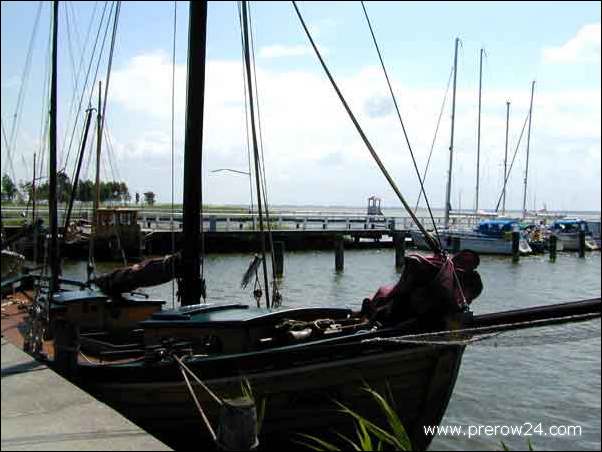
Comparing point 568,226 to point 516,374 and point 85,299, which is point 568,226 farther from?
point 85,299

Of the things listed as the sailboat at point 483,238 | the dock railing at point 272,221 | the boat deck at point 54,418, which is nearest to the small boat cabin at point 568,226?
the dock railing at point 272,221

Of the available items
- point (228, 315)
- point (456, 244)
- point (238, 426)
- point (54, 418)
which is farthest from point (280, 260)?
point (238, 426)

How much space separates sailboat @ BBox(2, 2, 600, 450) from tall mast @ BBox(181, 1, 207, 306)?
1.26 m

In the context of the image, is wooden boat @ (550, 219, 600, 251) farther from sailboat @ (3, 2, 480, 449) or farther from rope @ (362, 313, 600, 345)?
rope @ (362, 313, 600, 345)

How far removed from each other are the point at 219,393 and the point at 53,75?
904 centimetres

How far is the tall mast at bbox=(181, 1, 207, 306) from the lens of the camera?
31.5ft

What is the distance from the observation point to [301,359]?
7.15 metres

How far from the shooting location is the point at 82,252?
119ft

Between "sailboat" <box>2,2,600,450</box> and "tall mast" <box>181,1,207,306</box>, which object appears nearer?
"sailboat" <box>2,2,600,450</box>

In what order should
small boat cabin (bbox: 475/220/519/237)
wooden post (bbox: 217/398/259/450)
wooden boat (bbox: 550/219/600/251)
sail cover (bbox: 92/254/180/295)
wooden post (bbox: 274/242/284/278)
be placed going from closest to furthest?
wooden post (bbox: 217/398/259/450)
sail cover (bbox: 92/254/180/295)
wooden post (bbox: 274/242/284/278)
small boat cabin (bbox: 475/220/519/237)
wooden boat (bbox: 550/219/600/251)

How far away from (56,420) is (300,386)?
2.90m

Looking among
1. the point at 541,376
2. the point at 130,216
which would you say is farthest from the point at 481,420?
the point at 130,216

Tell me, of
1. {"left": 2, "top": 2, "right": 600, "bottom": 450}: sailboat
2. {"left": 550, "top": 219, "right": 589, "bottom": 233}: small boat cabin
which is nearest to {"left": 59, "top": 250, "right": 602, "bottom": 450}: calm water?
{"left": 2, "top": 2, "right": 600, "bottom": 450}: sailboat

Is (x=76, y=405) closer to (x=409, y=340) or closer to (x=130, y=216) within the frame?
(x=409, y=340)
